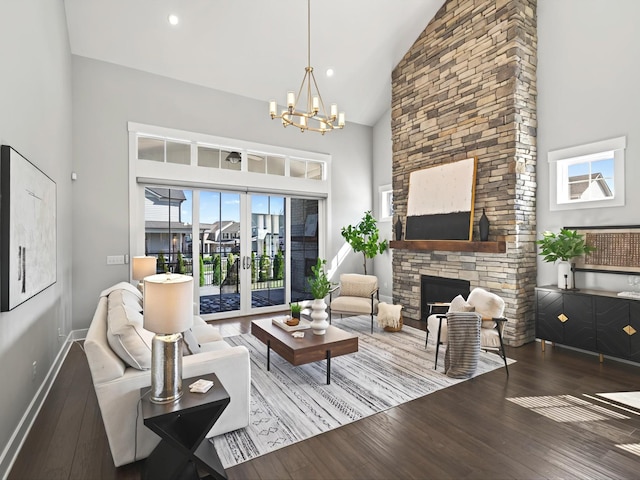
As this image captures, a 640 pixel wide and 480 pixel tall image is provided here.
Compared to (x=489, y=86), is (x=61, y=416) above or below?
below

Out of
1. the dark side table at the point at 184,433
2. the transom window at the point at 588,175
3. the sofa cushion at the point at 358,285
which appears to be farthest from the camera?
the sofa cushion at the point at 358,285

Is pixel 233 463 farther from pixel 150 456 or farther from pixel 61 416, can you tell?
pixel 61 416

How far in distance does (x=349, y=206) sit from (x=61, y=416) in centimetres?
586

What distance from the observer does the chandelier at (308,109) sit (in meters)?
3.82

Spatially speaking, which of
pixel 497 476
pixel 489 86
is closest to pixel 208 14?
pixel 489 86

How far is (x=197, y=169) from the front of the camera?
18.7 feet

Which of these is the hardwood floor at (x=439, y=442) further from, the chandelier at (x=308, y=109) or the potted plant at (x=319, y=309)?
the chandelier at (x=308, y=109)

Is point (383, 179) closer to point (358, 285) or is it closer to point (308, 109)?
point (308, 109)

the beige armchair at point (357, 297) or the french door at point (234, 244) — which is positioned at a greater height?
the french door at point (234, 244)

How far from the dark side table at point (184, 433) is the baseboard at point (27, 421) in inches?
35.6

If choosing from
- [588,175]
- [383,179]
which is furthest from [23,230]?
[383,179]

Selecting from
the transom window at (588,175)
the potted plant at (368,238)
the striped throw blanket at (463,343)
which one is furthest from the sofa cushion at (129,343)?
the transom window at (588,175)

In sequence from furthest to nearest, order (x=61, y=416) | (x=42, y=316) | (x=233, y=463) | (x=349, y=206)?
(x=349, y=206)
(x=42, y=316)
(x=61, y=416)
(x=233, y=463)

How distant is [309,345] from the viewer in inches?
135
